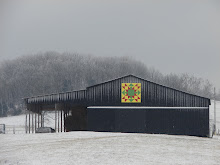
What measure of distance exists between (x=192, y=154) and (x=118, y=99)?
1303 cm

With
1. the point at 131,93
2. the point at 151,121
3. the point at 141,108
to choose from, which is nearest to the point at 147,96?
the point at 141,108

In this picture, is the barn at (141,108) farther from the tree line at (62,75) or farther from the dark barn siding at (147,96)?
the tree line at (62,75)

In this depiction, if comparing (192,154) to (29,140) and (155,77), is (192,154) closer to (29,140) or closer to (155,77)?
(29,140)

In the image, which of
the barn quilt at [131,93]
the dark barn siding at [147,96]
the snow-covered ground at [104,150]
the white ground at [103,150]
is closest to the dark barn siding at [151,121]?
the dark barn siding at [147,96]

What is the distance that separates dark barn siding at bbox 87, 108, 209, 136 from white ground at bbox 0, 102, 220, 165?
144 inches

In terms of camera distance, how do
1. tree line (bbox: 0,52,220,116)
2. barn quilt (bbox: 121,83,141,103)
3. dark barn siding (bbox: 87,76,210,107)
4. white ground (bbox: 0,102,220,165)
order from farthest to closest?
tree line (bbox: 0,52,220,116) < barn quilt (bbox: 121,83,141,103) < dark barn siding (bbox: 87,76,210,107) < white ground (bbox: 0,102,220,165)

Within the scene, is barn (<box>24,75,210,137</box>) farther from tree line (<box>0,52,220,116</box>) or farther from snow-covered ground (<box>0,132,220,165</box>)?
tree line (<box>0,52,220,116</box>)

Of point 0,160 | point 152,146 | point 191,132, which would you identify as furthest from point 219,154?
point 0,160

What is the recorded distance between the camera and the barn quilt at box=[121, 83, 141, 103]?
35.7 metres

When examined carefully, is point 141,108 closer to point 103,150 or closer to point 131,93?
point 131,93

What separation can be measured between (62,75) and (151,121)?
7989 centimetres

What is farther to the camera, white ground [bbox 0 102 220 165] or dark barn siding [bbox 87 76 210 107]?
dark barn siding [bbox 87 76 210 107]

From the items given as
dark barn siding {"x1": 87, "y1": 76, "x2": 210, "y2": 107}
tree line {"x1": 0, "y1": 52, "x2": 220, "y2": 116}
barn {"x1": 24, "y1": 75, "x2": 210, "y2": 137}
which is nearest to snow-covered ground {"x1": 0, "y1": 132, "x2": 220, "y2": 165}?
barn {"x1": 24, "y1": 75, "x2": 210, "y2": 137}

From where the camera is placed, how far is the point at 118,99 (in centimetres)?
3591
